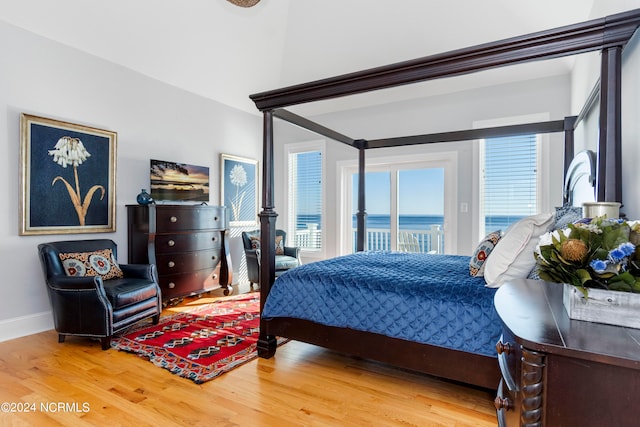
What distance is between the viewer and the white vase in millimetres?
884

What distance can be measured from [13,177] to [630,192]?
4654mm

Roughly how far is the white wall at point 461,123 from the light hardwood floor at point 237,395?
2777 millimetres

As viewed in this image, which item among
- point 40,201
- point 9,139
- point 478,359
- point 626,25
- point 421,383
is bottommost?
point 421,383

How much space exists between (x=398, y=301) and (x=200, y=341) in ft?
6.07

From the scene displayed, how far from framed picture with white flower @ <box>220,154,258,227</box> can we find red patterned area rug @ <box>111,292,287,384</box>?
1.88 meters

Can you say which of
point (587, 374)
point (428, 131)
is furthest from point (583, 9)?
point (587, 374)

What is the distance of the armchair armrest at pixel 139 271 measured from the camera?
358 centimetres

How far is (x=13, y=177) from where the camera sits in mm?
3242

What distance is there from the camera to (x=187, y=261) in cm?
436

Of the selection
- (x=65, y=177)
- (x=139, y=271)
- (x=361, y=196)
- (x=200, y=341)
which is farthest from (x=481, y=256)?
(x=65, y=177)

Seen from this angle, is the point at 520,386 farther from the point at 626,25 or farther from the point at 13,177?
Answer: the point at 13,177

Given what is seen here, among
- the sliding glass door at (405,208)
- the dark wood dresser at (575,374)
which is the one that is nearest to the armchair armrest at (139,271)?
the sliding glass door at (405,208)

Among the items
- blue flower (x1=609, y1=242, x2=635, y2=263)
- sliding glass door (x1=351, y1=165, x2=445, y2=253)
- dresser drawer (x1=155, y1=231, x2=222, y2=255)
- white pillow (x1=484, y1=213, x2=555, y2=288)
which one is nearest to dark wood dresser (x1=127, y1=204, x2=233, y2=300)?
dresser drawer (x1=155, y1=231, x2=222, y2=255)

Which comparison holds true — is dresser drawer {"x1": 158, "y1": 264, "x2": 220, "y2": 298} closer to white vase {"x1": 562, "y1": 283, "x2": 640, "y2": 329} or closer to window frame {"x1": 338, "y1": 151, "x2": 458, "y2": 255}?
window frame {"x1": 338, "y1": 151, "x2": 458, "y2": 255}
